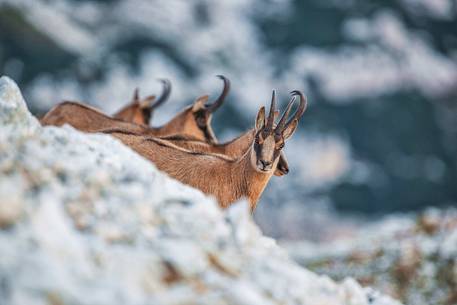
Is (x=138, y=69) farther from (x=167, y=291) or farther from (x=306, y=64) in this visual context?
(x=167, y=291)

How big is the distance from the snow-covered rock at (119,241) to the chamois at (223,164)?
240cm

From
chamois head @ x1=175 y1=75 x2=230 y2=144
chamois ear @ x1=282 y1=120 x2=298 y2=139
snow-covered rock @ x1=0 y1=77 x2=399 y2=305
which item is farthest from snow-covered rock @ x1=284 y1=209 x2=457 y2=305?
snow-covered rock @ x1=0 y1=77 x2=399 y2=305

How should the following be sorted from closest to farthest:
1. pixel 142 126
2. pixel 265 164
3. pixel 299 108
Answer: pixel 265 164
pixel 299 108
pixel 142 126

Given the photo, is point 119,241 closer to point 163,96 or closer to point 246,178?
point 246,178

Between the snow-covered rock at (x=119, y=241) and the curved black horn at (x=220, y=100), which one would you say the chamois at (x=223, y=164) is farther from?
the curved black horn at (x=220, y=100)

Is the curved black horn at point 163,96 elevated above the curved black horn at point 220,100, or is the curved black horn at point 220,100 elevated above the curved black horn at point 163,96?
the curved black horn at point 163,96

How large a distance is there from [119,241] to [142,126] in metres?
6.93

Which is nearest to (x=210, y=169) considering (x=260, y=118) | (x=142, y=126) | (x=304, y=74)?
(x=260, y=118)

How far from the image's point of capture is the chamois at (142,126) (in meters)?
10.8

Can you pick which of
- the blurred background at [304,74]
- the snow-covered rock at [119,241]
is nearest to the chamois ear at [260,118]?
the snow-covered rock at [119,241]

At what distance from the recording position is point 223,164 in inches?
306

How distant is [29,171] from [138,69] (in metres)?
33.9

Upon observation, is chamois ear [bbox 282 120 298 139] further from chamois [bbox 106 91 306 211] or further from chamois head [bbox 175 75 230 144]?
chamois head [bbox 175 75 230 144]

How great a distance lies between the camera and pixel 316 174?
3591 cm
